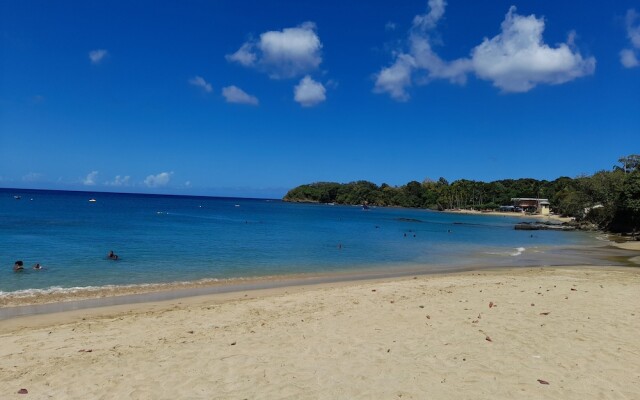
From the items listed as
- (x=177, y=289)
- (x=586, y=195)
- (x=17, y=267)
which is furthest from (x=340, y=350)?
(x=586, y=195)

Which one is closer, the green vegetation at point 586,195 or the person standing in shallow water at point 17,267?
the person standing in shallow water at point 17,267

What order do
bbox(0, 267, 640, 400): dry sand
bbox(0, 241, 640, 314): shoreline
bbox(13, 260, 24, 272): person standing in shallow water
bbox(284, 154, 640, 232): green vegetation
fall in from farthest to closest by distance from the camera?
bbox(284, 154, 640, 232): green vegetation, bbox(13, 260, 24, 272): person standing in shallow water, bbox(0, 241, 640, 314): shoreline, bbox(0, 267, 640, 400): dry sand

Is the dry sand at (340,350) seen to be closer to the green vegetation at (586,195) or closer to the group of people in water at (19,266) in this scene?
the group of people in water at (19,266)

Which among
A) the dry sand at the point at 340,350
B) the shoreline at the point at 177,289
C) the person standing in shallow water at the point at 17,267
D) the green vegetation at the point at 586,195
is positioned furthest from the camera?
the green vegetation at the point at 586,195

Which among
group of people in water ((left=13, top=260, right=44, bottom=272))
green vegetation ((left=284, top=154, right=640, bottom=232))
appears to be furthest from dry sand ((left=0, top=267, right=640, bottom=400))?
green vegetation ((left=284, top=154, right=640, bottom=232))

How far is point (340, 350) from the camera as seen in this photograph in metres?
7.89

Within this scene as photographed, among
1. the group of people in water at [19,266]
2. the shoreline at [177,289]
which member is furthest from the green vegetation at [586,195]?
the group of people in water at [19,266]

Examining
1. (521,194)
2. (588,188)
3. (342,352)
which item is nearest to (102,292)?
(342,352)

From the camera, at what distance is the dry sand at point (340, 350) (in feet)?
20.5

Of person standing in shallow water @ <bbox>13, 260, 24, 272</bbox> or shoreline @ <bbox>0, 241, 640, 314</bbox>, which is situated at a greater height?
person standing in shallow water @ <bbox>13, 260, 24, 272</bbox>

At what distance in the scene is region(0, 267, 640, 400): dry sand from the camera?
6.23 meters

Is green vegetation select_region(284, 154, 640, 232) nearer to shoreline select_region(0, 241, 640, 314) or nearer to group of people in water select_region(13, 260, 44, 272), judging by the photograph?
shoreline select_region(0, 241, 640, 314)

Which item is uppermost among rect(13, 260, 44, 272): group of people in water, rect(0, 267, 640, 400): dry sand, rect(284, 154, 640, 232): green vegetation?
rect(284, 154, 640, 232): green vegetation

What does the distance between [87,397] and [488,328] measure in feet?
25.3
